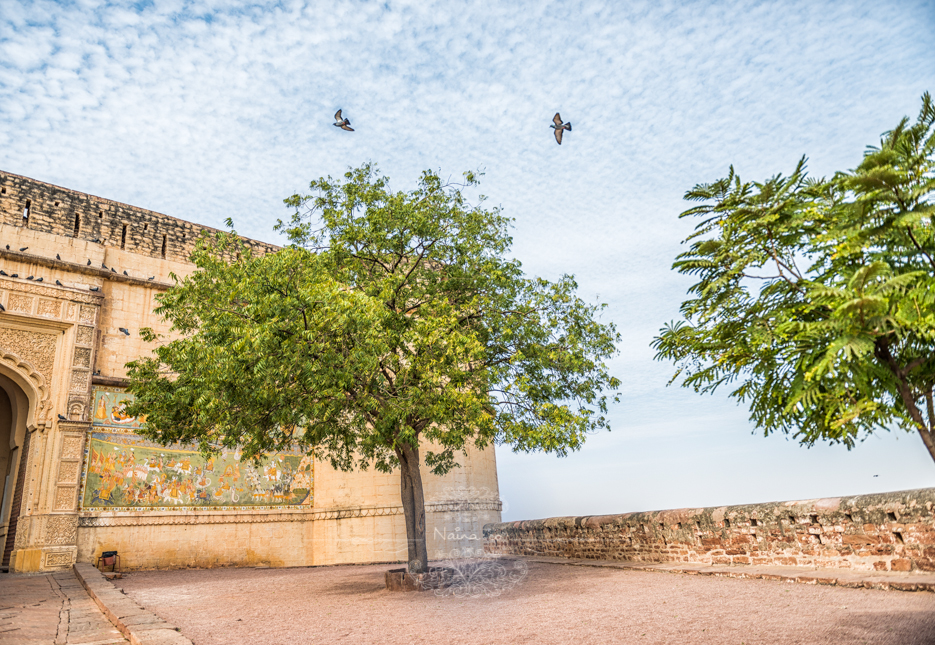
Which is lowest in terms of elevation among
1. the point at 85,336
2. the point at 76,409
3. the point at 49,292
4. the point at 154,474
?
the point at 154,474

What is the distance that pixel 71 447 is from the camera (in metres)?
12.6

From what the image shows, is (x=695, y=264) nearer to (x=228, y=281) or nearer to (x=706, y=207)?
(x=706, y=207)

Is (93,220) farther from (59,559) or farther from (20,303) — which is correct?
(59,559)

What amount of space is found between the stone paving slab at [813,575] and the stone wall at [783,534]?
6.5 inches

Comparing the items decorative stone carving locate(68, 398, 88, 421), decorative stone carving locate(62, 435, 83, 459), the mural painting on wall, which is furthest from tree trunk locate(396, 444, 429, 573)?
decorative stone carving locate(68, 398, 88, 421)

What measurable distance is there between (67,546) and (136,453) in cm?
223

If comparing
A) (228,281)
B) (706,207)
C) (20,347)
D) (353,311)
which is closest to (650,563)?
(353,311)

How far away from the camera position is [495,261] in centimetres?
985

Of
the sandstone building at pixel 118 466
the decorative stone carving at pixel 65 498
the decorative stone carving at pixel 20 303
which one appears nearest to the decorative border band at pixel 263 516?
the sandstone building at pixel 118 466

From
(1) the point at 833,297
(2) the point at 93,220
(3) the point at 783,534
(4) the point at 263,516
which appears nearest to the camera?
(1) the point at 833,297

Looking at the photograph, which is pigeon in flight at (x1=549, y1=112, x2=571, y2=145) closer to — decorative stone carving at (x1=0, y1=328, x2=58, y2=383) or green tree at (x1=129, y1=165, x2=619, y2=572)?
green tree at (x1=129, y1=165, x2=619, y2=572)

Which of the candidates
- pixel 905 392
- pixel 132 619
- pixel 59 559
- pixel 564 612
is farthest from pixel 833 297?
pixel 59 559

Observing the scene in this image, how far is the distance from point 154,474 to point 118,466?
78 centimetres

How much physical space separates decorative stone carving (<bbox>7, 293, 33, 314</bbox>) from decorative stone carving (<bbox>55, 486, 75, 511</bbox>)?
393 cm
